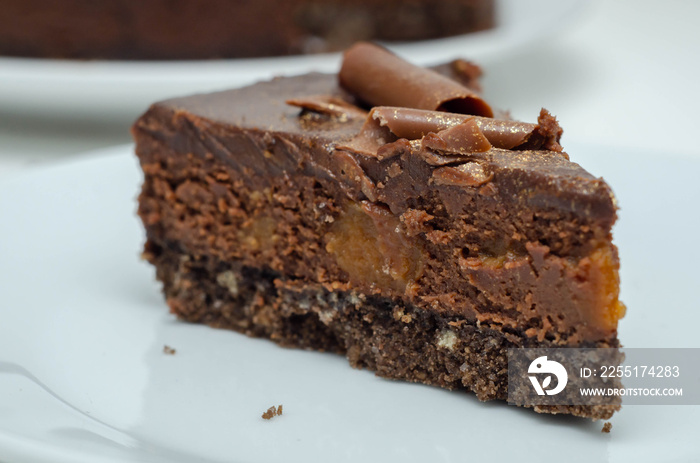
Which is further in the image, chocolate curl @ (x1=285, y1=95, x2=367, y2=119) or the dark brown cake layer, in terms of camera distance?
chocolate curl @ (x1=285, y1=95, x2=367, y2=119)

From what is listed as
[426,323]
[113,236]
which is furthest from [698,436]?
[113,236]

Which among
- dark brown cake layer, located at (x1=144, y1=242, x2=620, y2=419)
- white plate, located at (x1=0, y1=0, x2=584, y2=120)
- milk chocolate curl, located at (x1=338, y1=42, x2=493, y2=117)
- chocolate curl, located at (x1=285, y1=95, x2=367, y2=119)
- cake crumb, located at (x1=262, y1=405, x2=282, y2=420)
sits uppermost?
white plate, located at (x1=0, y1=0, x2=584, y2=120)

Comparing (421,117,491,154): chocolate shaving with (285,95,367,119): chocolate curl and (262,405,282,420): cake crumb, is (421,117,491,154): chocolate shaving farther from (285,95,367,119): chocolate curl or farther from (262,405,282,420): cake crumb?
(262,405,282,420): cake crumb

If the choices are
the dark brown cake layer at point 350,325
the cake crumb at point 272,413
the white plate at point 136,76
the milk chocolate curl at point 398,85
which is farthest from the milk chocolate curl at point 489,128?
the white plate at point 136,76

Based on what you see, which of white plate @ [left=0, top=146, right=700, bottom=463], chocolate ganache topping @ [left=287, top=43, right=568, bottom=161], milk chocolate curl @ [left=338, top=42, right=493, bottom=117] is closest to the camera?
white plate @ [left=0, top=146, right=700, bottom=463]

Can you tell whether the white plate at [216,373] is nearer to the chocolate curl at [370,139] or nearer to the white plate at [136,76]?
the chocolate curl at [370,139]

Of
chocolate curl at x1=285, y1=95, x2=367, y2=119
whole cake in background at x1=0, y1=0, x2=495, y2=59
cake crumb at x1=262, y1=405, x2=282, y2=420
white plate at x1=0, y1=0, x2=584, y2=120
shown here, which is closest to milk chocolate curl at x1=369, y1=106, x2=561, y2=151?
chocolate curl at x1=285, y1=95, x2=367, y2=119

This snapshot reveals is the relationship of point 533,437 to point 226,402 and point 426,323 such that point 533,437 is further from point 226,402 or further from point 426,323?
point 226,402
